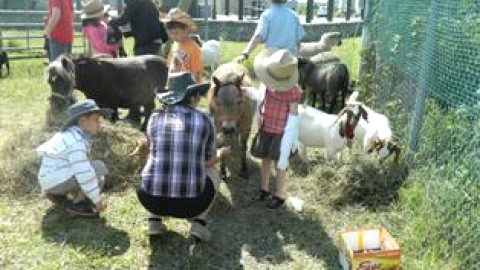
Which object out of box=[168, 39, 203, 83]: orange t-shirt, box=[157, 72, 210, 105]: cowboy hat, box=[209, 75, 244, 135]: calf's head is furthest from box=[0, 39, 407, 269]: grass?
box=[168, 39, 203, 83]: orange t-shirt

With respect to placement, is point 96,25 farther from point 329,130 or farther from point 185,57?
point 329,130

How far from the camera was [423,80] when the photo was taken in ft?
17.6

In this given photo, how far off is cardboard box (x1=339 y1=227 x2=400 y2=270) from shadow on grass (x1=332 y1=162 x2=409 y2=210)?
1.02m

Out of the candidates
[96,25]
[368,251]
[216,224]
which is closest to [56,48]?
[96,25]

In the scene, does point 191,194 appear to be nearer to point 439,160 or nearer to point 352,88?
point 439,160

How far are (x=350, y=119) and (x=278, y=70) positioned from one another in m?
1.28

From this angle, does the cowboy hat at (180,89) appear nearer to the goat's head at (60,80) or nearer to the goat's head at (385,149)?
the goat's head at (385,149)

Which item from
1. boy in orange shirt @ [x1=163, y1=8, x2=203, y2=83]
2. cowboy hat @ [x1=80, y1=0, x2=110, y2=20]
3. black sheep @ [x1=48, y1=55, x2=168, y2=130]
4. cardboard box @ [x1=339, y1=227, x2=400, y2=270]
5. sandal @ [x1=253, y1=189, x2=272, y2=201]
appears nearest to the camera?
cardboard box @ [x1=339, y1=227, x2=400, y2=270]

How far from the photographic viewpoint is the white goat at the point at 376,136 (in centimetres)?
550

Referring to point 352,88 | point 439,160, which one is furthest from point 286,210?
point 352,88

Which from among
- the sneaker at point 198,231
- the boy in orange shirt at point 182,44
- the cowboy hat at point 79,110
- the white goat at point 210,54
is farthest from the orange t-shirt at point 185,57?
the white goat at point 210,54

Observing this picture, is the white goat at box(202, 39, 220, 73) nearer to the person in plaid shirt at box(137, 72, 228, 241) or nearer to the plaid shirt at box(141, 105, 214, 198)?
the person in plaid shirt at box(137, 72, 228, 241)

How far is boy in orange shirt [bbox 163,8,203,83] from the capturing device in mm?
5992

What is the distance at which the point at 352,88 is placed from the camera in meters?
9.21
